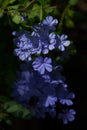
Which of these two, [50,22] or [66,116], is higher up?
[50,22]

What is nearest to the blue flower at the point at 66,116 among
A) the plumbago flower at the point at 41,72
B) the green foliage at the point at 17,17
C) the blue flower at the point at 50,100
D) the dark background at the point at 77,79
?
the plumbago flower at the point at 41,72

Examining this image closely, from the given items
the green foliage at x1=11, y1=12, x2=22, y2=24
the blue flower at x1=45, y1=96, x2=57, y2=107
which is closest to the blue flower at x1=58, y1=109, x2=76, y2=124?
the blue flower at x1=45, y1=96, x2=57, y2=107

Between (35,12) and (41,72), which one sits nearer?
(41,72)

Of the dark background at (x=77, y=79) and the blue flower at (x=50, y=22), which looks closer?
the blue flower at (x=50, y=22)

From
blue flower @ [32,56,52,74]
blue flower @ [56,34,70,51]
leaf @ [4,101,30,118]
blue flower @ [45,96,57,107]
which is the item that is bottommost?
leaf @ [4,101,30,118]

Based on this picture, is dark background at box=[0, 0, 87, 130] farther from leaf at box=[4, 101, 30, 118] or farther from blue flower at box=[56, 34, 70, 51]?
blue flower at box=[56, 34, 70, 51]

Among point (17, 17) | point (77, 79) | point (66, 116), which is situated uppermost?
point (17, 17)

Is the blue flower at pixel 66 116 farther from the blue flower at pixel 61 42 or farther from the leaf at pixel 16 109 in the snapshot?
the blue flower at pixel 61 42

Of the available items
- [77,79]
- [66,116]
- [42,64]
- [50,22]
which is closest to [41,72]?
[42,64]

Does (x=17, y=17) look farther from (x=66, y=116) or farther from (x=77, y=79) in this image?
(x=77, y=79)
